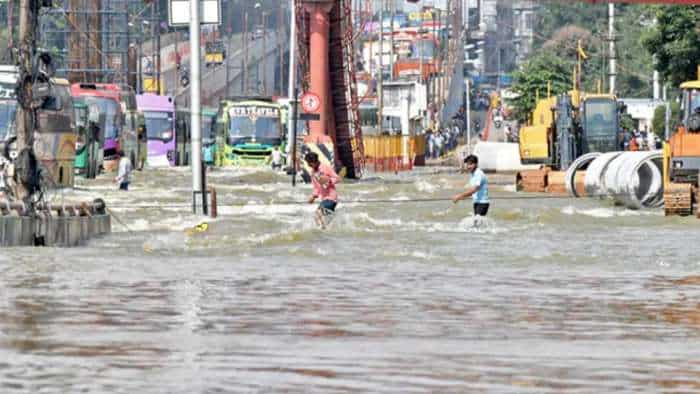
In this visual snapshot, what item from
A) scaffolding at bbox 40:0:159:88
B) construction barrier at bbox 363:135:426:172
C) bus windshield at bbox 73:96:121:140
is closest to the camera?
bus windshield at bbox 73:96:121:140

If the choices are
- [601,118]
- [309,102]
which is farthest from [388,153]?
[309,102]

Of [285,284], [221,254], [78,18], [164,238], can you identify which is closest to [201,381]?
[285,284]

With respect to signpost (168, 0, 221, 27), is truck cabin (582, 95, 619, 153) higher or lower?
lower

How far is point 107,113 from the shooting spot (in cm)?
6016

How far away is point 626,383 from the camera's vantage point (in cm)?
1121

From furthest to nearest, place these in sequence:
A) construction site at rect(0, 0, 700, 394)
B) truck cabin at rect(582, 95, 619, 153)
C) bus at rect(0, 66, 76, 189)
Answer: truck cabin at rect(582, 95, 619, 153), bus at rect(0, 66, 76, 189), construction site at rect(0, 0, 700, 394)

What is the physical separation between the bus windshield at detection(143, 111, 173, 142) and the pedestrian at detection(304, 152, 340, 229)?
48.6m

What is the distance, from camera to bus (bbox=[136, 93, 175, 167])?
7581 centimetres

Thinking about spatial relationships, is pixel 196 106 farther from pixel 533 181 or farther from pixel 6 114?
pixel 533 181

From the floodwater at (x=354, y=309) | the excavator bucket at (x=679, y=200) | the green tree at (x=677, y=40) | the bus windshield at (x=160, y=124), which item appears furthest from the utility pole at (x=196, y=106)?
the bus windshield at (x=160, y=124)

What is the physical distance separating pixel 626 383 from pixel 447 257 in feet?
39.4

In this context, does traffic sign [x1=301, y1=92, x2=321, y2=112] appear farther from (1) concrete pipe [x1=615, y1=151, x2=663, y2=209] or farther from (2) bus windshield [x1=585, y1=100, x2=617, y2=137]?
(1) concrete pipe [x1=615, y1=151, x2=663, y2=209]

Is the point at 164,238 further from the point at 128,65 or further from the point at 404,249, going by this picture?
the point at 128,65

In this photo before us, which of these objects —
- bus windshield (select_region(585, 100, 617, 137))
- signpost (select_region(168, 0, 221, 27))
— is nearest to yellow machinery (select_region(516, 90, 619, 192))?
bus windshield (select_region(585, 100, 617, 137))
